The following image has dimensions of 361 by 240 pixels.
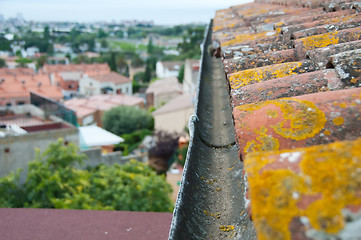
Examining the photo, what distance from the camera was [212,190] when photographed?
7.02 feet

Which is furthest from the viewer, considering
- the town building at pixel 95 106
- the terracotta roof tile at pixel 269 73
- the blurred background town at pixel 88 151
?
the town building at pixel 95 106

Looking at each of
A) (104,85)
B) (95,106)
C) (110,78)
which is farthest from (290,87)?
(110,78)

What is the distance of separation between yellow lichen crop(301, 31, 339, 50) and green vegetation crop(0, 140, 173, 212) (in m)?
7.28

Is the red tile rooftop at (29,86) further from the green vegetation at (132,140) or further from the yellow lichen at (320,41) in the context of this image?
the yellow lichen at (320,41)

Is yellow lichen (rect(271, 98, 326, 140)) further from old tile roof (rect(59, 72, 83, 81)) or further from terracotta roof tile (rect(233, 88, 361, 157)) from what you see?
old tile roof (rect(59, 72, 83, 81))

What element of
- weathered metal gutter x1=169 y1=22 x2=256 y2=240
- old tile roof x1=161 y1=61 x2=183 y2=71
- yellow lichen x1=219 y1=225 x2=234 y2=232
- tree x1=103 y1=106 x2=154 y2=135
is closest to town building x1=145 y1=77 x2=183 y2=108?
tree x1=103 y1=106 x2=154 y2=135

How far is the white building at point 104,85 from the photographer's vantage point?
44922mm

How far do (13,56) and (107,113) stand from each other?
5014 centimetres

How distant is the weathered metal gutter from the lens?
1770mm

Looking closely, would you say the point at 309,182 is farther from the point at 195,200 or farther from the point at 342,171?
the point at 195,200

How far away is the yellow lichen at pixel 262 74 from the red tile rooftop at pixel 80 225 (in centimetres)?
177

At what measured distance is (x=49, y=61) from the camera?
227 feet

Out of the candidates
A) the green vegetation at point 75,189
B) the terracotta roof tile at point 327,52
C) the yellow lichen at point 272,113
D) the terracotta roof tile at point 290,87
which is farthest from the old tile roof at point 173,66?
the yellow lichen at point 272,113

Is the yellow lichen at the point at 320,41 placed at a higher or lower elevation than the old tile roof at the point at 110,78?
higher
